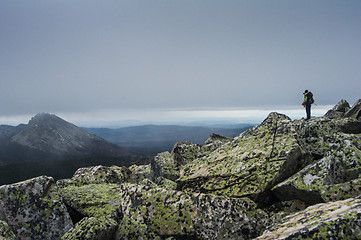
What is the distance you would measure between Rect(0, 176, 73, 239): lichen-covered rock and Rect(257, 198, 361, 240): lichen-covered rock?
8649 millimetres

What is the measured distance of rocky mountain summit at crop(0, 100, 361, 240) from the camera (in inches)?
297

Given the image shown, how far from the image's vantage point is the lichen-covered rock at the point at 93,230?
7.96m

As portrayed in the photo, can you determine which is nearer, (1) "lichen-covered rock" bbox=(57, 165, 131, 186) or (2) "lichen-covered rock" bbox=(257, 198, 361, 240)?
(2) "lichen-covered rock" bbox=(257, 198, 361, 240)

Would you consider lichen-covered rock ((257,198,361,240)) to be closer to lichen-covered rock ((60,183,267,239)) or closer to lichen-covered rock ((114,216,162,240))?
lichen-covered rock ((60,183,267,239))

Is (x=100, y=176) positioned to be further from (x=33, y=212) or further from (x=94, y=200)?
(x=33, y=212)

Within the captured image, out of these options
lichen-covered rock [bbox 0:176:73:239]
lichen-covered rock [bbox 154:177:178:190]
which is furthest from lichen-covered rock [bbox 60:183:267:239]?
lichen-covered rock [bbox 154:177:178:190]

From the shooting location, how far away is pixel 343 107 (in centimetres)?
4134

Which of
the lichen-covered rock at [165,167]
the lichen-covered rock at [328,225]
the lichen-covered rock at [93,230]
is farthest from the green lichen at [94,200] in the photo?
the lichen-covered rock at [328,225]

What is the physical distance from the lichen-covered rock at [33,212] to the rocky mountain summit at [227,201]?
0.13ft

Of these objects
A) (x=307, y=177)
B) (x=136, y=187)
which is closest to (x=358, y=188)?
(x=307, y=177)

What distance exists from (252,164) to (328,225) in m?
5.50

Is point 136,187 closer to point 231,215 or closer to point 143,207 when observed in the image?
point 143,207

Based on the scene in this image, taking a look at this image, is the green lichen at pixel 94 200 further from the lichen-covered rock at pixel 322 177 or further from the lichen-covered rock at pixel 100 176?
the lichen-covered rock at pixel 322 177

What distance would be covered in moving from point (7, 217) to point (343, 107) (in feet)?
164
